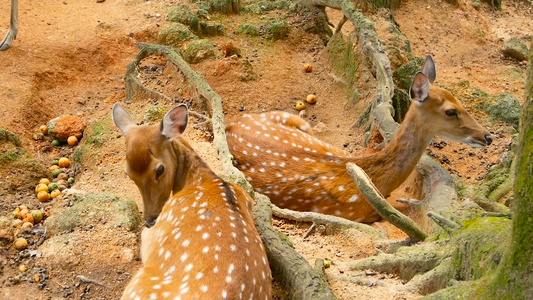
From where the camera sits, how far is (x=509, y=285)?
321cm

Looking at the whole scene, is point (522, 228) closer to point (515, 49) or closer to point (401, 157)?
point (401, 157)

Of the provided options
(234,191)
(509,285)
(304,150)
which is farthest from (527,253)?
(304,150)

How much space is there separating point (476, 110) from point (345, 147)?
2.03 metres

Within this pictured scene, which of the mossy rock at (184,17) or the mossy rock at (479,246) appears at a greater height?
the mossy rock at (479,246)

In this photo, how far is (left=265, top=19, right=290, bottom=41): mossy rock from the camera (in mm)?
9953

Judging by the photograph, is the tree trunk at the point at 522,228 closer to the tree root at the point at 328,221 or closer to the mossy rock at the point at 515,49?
the tree root at the point at 328,221

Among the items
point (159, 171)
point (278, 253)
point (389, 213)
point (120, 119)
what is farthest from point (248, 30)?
point (278, 253)

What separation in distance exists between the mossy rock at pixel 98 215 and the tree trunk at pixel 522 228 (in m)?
3.20

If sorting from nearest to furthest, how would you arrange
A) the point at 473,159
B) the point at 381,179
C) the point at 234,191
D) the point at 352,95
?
the point at 234,191
the point at 381,179
the point at 473,159
the point at 352,95

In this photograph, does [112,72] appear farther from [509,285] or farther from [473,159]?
[509,285]

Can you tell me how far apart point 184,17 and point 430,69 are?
4140 mm

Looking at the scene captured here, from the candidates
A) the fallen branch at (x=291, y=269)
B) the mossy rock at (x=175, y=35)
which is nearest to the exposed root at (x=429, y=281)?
the fallen branch at (x=291, y=269)

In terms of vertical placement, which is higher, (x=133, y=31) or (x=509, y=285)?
(x=509, y=285)

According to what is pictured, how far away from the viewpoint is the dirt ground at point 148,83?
5.12 m
